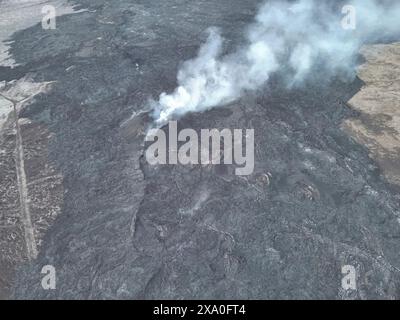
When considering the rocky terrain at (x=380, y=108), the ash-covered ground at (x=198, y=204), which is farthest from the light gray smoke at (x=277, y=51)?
the rocky terrain at (x=380, y=108)

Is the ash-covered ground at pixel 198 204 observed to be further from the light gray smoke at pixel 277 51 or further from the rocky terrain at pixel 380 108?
the light gray smoke at pixel 277 51

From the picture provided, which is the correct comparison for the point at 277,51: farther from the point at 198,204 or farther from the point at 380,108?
the point at 198,204

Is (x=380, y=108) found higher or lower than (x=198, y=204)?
lower

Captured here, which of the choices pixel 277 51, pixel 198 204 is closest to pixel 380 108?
pixel 277 51

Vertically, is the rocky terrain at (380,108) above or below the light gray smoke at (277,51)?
below

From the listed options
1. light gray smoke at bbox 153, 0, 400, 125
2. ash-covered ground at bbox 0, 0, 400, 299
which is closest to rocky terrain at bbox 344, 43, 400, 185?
ash-covered ground at bbox 0, 0, 400, 299
